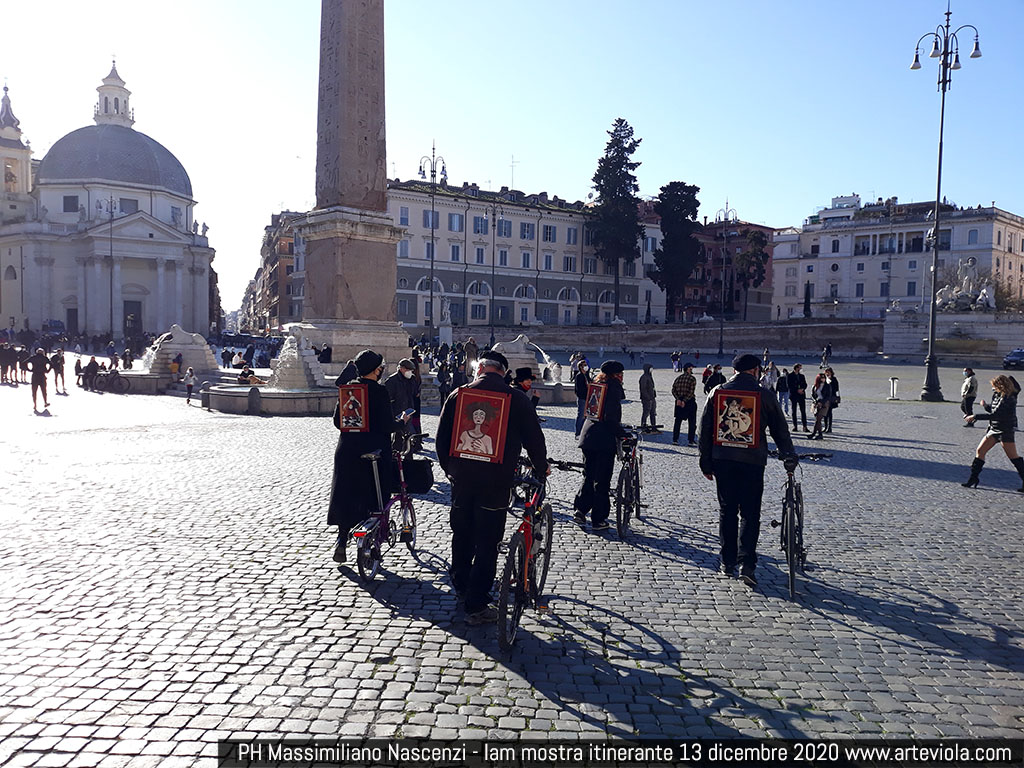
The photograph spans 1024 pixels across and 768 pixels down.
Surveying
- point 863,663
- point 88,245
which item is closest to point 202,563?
point 863,663

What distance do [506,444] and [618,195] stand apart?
64481mm

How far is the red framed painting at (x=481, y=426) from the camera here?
4.91m

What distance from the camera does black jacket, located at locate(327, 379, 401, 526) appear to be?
630 centimetres

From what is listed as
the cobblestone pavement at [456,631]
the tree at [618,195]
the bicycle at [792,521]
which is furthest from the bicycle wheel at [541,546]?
the tree at [618,195]

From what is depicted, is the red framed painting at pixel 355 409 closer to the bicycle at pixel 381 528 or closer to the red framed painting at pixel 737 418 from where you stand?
the bicycle at pixel 381 528

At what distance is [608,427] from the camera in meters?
7.75

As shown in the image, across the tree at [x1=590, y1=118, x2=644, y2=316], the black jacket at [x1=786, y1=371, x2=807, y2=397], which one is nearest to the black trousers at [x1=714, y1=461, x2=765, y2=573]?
the black jacket at [x1=786, y1=371, x2=807, y2=397]

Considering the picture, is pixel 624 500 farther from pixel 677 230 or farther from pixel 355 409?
pixel 677 230

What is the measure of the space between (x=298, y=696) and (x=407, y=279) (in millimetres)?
58464

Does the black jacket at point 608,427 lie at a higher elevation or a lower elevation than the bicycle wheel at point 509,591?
higher

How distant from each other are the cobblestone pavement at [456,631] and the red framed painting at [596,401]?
1160 millimetres

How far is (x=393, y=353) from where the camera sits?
20.9 meters

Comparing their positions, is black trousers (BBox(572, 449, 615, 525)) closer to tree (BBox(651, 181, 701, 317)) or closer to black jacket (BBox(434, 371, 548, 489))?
black jacket (BBox(434, 371, 548, 489))

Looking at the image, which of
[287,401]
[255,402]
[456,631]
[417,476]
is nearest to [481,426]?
[456,631]
